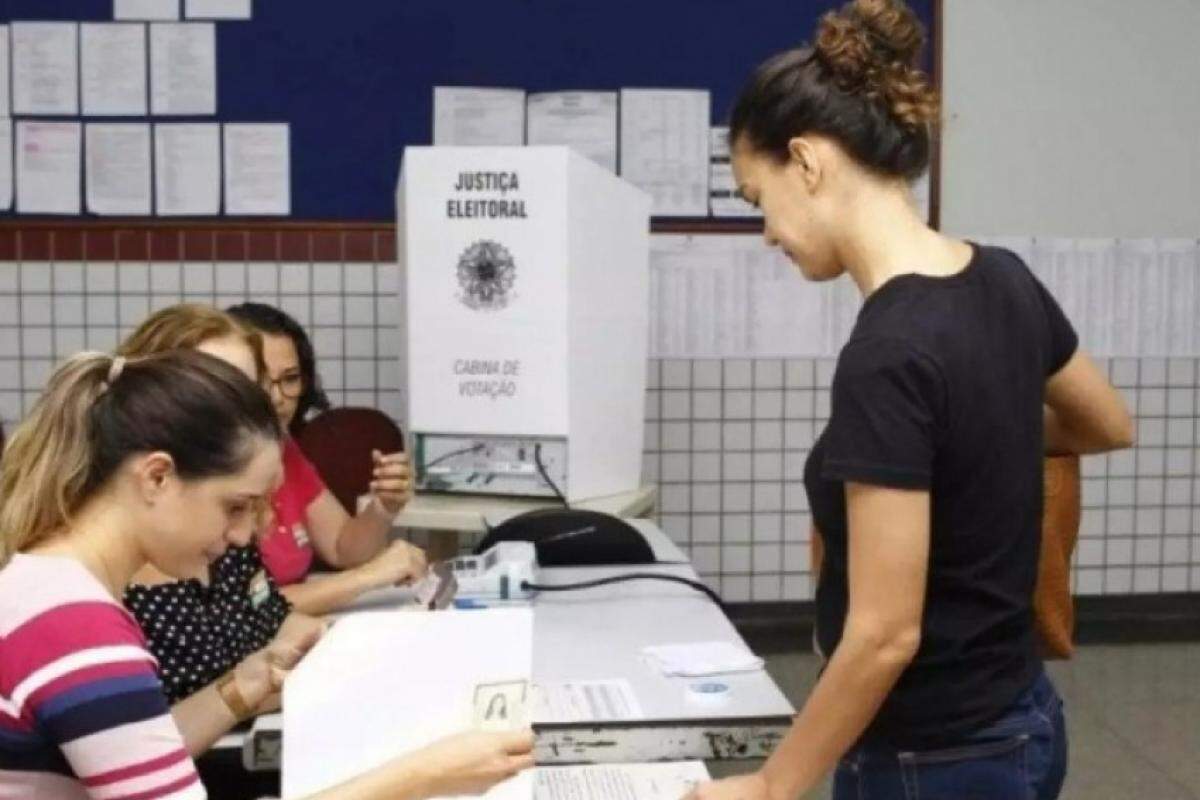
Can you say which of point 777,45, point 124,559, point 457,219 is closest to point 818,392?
point 777,45

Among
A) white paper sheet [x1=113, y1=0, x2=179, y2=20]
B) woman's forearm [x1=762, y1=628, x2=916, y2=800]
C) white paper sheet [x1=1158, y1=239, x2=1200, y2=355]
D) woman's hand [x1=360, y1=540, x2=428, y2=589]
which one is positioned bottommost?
woman's hand [x1=360, y1=540, x2=428, y2=589]

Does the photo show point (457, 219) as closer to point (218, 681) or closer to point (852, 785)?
point (218, 681)

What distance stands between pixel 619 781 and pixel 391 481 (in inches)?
43.4

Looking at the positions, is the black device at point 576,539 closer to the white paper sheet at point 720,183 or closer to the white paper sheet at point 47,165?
the white paper sheet at point 720,183

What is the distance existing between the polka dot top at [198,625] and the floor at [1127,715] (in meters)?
1.59

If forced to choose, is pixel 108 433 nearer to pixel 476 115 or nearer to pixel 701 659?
pixel 701 659

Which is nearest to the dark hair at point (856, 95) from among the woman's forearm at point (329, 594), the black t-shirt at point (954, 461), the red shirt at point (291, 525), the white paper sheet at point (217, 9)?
the black t-shirt at point (954, 461)

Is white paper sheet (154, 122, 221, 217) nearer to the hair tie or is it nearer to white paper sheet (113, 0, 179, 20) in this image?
white paper sheet (113, 0, 179, 20)

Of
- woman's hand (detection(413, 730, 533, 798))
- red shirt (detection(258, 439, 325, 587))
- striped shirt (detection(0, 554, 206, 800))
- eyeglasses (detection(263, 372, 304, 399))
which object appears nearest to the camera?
striped shirt (detection(0, 554, 206, 800))

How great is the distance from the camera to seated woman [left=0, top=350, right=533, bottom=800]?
1.11 m

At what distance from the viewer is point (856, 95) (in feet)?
4.26

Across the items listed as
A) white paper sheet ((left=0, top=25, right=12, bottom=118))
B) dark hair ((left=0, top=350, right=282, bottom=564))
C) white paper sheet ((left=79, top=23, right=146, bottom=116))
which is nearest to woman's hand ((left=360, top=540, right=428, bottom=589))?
dark hair ((left=0, top=350, right=282, bottom=564))

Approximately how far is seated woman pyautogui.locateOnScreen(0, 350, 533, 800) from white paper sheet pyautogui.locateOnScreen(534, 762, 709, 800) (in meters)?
0.26

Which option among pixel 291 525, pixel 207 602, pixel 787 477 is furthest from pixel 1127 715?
pixel 207 602
